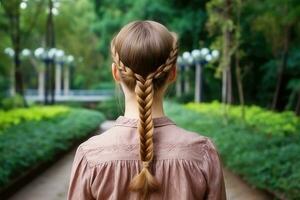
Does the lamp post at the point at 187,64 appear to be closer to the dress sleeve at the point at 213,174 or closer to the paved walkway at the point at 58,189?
the paved walkway at the point at 58,189

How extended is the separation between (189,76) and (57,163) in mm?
17389

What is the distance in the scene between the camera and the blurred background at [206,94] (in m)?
8.22

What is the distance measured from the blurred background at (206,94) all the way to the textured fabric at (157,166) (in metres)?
0.26

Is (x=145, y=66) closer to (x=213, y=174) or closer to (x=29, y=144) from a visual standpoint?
(x=213, y=174)

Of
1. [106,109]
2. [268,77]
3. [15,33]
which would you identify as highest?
[15,33]

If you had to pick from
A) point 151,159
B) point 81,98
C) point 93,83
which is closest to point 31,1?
point 81,98

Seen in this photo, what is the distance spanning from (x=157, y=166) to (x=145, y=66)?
0.28 meters

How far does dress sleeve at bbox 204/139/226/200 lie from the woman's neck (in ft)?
0.56

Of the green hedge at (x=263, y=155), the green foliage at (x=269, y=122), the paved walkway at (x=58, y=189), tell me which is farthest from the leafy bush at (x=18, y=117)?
the green foliage at (x=269, y=122)

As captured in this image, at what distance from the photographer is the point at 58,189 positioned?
8.63 meters

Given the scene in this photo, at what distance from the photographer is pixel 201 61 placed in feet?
72.3

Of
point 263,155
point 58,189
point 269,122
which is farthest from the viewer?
point 269,122

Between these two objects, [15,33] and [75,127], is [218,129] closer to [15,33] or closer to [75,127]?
[75,127]

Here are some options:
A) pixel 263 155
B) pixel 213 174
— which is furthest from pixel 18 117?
pixel 213 174
